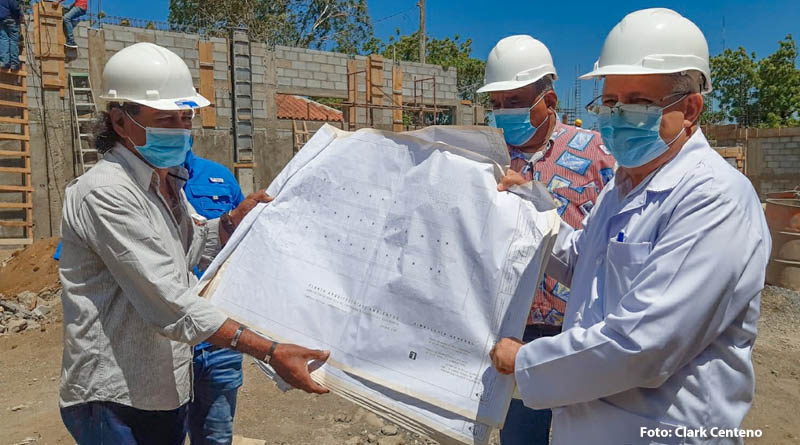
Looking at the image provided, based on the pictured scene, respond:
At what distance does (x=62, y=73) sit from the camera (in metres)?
10.5

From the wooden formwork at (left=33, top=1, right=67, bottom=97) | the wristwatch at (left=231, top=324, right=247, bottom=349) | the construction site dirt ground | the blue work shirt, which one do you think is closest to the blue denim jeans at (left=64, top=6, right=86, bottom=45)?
the wooden formwork at (left=33, top=1, right=67, bottom=97)

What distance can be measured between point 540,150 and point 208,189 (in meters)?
1.60

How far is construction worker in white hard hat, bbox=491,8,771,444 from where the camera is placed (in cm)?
119

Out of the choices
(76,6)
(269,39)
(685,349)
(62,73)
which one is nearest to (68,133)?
(62,73)

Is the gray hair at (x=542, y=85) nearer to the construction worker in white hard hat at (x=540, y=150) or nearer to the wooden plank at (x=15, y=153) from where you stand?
the construction worker in white hard hat at (x=540, y=150)

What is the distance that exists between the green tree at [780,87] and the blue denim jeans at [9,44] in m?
27.6

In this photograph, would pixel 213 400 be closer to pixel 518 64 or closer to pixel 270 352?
pixel 270 352

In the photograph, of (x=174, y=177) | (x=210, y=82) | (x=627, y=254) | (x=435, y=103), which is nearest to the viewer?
(x=627, y=254)

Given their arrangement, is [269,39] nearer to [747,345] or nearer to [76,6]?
[76,6]

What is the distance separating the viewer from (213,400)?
260cm

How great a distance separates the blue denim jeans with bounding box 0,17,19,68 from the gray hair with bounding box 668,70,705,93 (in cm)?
1116

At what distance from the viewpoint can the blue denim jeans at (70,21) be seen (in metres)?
10.4

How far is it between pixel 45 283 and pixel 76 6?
5248mm

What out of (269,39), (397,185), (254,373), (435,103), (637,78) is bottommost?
(254,373)
